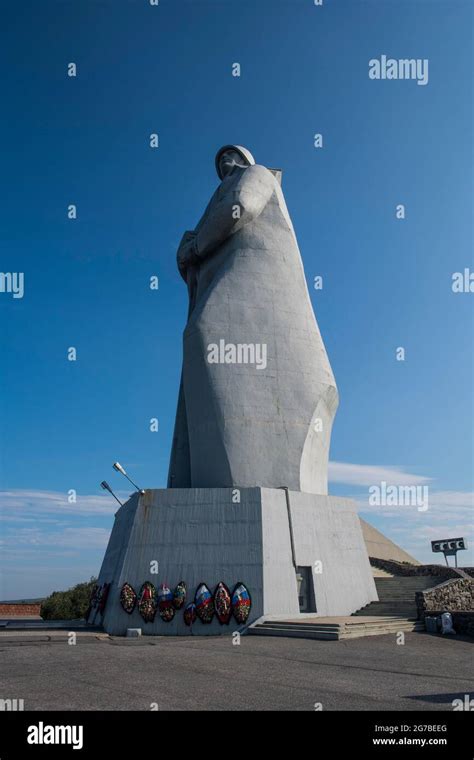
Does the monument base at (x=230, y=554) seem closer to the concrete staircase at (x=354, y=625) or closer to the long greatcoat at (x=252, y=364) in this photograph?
the concrete staircase at (x=354, y=625)

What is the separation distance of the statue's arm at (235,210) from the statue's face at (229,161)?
175 centimetres

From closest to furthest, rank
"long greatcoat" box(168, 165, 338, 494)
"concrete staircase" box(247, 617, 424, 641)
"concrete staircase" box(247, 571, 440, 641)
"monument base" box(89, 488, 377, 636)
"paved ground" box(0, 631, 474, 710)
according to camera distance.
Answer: "paved ground" box(0, 631, 474, 710)
"concrete staircase" box(247, 617, 424, 641)
"concrete staircase" box(247, 571, 440, 641)
"monument base" box(89, 488, 377, 636)
"long greatcoat" box(168, 165, 338, 494)

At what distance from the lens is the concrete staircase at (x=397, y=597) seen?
58.4 ft

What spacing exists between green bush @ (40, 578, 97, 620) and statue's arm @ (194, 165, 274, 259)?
22816mm

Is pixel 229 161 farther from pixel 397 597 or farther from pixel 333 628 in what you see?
pixel 333 628

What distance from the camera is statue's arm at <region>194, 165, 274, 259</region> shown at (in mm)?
20922

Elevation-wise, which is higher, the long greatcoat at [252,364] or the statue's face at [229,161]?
the statue's face at [229,161]

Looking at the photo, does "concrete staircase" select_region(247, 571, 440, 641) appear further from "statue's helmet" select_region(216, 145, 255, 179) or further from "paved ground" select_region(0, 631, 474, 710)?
"statue's helmet" select_region(216, 145, 255, 179)

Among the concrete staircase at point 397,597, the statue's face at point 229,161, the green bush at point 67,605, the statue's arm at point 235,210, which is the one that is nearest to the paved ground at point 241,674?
the concrete staircase at point 397,597

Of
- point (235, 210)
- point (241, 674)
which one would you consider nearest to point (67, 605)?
A: point (235, 210)

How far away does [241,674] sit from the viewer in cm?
888

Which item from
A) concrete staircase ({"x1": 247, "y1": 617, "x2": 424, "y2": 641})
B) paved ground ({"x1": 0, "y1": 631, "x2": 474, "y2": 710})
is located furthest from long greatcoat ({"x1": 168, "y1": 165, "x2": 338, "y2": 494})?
paved ground ({"x1": 0, "y1": 631, "x2": 474, "y2": 710})
